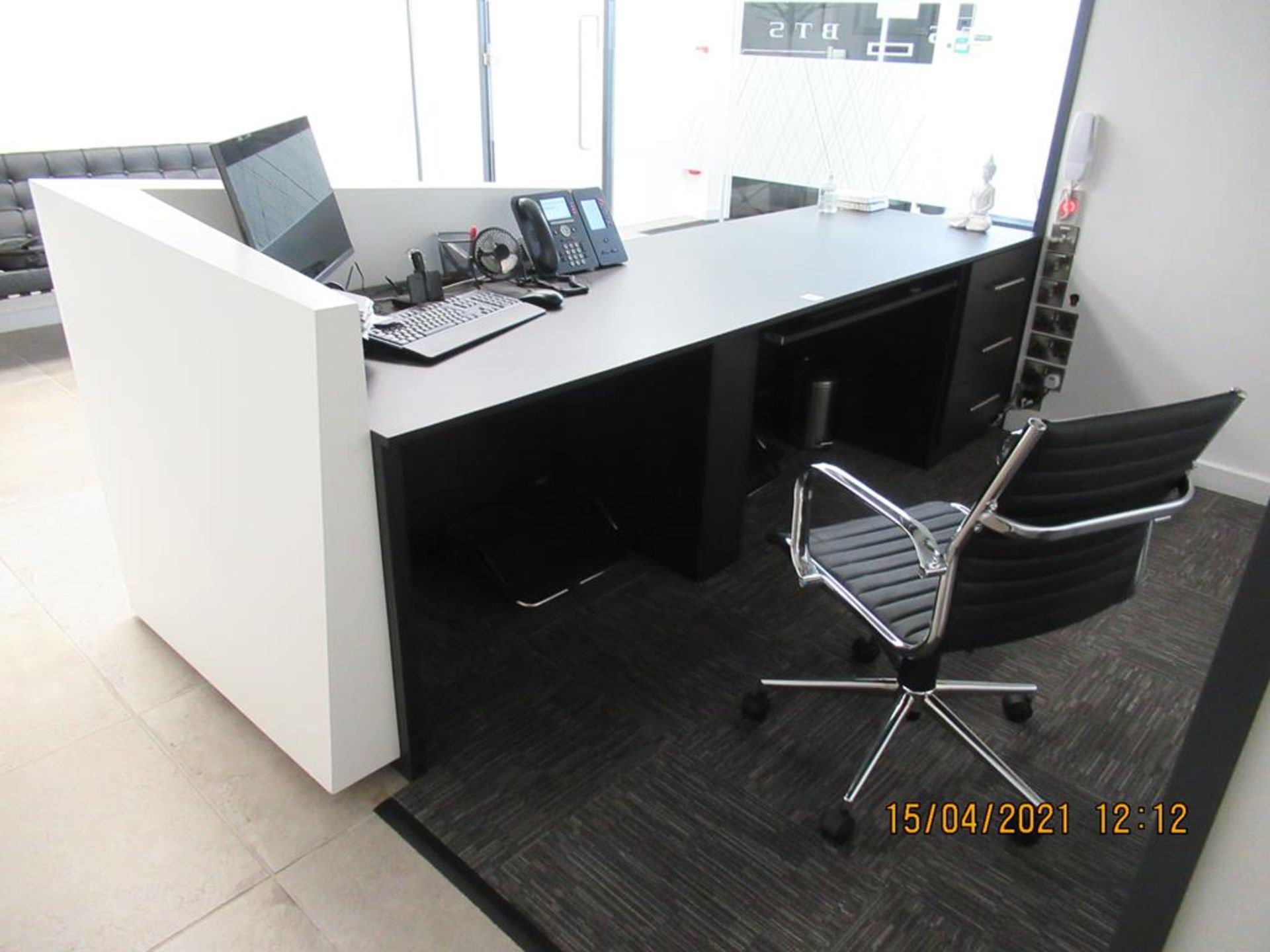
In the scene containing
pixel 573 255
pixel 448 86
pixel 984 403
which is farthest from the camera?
pixel 448 86

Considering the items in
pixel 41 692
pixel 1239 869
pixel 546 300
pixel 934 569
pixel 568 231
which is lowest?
pixel 41 692

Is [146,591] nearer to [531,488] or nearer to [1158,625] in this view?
[531,488]

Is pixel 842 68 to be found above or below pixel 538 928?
above

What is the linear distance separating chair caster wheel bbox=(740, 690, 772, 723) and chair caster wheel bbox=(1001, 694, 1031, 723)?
0.54 m

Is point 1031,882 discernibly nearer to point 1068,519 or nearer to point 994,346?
point 1068,519

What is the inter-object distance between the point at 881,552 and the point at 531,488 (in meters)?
1.29

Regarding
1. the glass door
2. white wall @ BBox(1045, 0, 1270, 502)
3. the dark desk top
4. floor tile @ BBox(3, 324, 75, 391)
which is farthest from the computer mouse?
the glass door

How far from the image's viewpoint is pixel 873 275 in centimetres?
261

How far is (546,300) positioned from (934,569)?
1.16 meters

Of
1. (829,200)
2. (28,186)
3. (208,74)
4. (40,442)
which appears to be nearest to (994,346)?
(829,200)

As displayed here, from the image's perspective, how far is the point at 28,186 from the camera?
3.89 meters

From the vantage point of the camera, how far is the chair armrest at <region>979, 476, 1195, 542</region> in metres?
1.35

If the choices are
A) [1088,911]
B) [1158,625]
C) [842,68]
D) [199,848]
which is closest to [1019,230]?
[842,68]

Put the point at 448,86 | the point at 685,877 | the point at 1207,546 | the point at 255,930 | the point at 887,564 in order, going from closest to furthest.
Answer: the point at 255,930 < the point at 685,877 < the point at 887,564 < the point at 1207,546 < the point at 448,86
